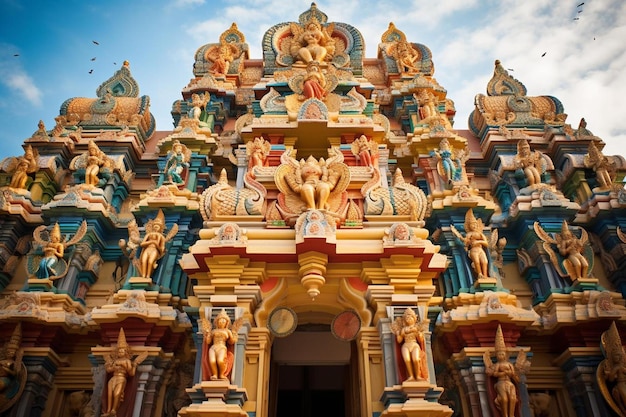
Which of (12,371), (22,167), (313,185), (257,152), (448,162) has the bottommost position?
(12,371)

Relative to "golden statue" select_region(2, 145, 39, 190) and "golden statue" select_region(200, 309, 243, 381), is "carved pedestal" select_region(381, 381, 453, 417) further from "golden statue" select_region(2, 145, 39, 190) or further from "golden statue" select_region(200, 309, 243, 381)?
"golden statue" select_region(2, 145, 39, 190)

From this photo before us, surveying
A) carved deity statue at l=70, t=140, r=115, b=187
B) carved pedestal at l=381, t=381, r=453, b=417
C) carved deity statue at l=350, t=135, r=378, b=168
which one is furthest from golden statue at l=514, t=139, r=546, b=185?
carved deity statue at l=70, t=140, r=115, b=187

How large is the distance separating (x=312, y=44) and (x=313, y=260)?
9411 millimetres

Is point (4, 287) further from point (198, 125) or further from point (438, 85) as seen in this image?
point (438, 85)

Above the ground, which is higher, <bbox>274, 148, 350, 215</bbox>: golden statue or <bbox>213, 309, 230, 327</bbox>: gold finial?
<bbox>274, 148, 350, 215</bbox>: golden statue

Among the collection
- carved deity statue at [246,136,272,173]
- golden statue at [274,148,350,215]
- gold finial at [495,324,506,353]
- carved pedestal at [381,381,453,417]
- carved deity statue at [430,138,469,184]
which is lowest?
carved pedestal at [381,381,453,417]

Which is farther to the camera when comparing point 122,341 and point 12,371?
point 12,371

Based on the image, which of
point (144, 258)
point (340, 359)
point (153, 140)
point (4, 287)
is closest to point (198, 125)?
point (153, 140)

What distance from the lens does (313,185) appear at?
348 inches

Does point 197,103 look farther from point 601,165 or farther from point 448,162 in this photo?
point 601,165

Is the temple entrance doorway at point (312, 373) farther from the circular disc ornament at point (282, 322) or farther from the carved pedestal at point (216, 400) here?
the carved pedestal at point (216, 400)

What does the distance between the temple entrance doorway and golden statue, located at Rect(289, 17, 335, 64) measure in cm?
830

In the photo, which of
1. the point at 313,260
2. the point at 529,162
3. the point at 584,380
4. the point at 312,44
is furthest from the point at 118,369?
the point at 312,44

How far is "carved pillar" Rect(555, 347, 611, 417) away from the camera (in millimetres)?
8453
